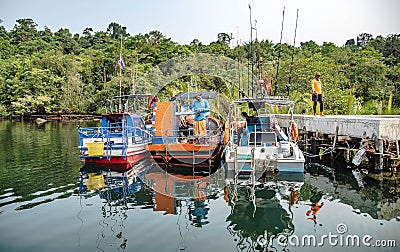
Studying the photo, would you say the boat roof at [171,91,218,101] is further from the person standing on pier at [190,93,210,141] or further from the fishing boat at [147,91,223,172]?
the person standing on pier at [190,93,210,141]

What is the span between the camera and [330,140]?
1670 centimetres

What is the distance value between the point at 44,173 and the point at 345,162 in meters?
11.8

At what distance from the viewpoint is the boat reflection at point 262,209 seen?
26.6 ft

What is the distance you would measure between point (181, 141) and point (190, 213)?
501cm

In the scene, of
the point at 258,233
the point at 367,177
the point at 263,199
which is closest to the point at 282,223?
the point at 258,233

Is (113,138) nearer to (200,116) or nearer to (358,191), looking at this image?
(200,116)

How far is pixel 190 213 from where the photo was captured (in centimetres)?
958

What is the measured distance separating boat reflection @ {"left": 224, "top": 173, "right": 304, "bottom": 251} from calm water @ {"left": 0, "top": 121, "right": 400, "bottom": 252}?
0.02m

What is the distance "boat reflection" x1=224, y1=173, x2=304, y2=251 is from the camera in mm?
8108

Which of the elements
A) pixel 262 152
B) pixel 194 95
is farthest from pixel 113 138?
pixel 262 152

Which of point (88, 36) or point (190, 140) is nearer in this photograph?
point (190, 140)

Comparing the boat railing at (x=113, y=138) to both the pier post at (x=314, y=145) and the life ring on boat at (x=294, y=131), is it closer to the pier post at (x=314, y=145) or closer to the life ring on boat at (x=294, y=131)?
the life ring on boat at (x=294, y=131)

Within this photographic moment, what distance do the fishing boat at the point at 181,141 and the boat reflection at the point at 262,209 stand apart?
5.40 ft

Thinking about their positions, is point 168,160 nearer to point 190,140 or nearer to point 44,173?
point 190,140
